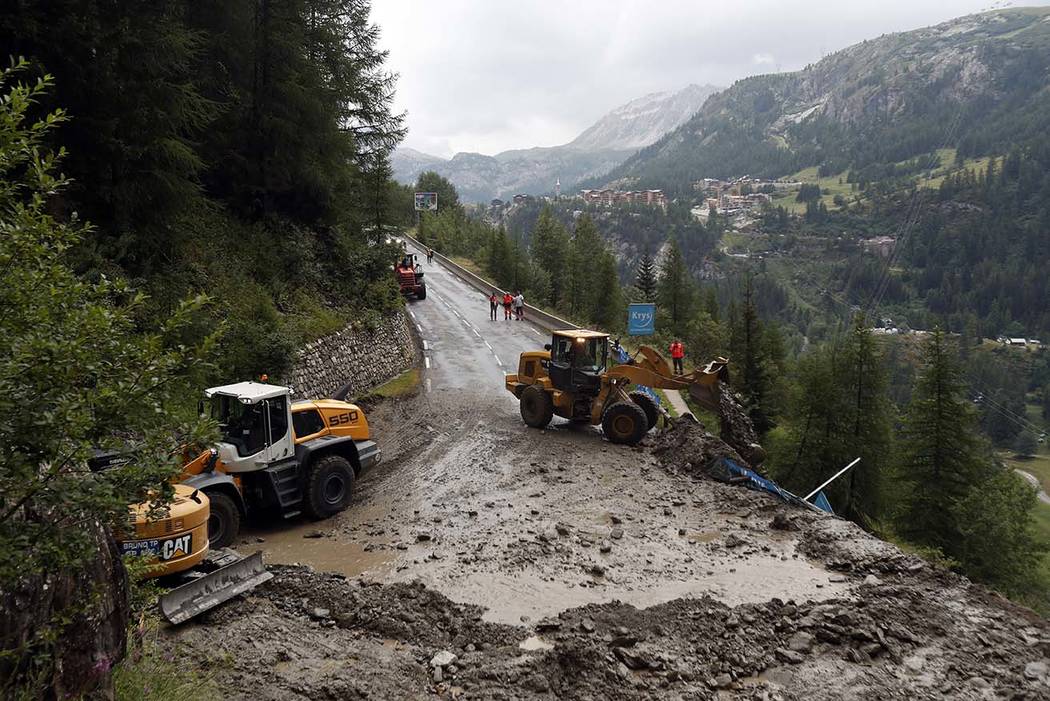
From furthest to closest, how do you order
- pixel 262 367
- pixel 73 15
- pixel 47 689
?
pixel 262 367, pixel 73 15, pixel 47 689

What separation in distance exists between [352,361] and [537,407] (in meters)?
7.53

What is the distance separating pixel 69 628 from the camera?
4.89 metres

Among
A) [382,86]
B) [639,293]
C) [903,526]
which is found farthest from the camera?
[639,293]

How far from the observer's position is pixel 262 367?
56.7 feet

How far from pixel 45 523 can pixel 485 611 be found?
21.1 feet

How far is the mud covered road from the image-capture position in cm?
734

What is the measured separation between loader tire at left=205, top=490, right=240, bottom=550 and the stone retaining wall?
7.71m

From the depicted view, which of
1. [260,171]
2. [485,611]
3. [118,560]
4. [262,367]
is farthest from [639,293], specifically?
[118,560]

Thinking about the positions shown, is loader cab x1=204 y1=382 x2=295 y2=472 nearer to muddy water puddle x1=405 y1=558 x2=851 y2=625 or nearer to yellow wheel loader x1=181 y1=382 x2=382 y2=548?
yellow wheel loader x1=181 y1=382 x2=382 y2=548

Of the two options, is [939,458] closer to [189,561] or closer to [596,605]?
[596,605]

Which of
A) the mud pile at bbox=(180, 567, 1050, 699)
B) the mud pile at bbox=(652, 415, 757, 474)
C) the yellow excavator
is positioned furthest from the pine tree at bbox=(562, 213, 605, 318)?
the mud pile at bbox=(180, 567, 1050, 699)

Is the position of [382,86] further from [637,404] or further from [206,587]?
[206,587]

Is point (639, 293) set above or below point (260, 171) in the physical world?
below

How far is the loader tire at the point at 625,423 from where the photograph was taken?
17438 mm
